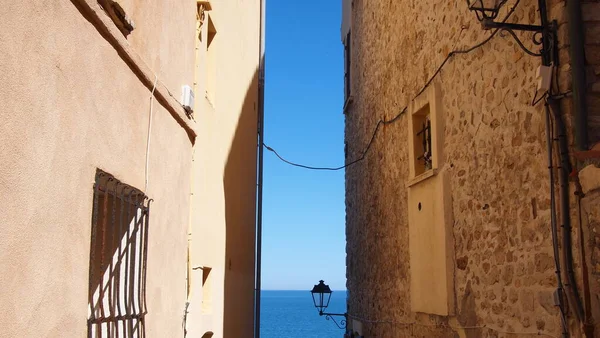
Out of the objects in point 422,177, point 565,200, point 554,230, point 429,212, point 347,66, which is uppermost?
point 347,66

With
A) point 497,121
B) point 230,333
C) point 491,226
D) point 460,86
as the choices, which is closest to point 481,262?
point 491,226

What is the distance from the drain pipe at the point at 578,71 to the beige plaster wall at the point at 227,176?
343 cm

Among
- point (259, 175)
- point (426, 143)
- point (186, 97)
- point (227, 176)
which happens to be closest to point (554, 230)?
point (186, 97)

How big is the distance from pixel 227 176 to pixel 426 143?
100 inches

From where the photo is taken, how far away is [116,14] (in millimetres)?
4078

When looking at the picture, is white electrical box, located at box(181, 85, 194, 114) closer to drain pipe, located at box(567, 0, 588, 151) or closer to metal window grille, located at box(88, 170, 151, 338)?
metal window grille, located at box(88, 170, 151, 338)

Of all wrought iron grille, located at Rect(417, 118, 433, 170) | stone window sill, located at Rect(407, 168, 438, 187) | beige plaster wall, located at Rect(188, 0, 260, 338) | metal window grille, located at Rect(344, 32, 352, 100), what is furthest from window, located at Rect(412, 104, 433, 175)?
metal window grille, located at Rect(344, 32, 352, 100)

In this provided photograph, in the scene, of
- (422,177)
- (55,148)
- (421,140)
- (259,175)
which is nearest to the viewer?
(55,148)

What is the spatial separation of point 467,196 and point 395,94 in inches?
129

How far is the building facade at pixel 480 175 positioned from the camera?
4.64 meters

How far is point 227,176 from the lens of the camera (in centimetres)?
896

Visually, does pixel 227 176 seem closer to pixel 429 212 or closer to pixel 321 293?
pixel 429 212

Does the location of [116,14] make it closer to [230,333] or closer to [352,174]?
[230,333]

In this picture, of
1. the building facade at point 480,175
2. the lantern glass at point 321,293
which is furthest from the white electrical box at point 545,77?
the lantern glass at point 321,293
